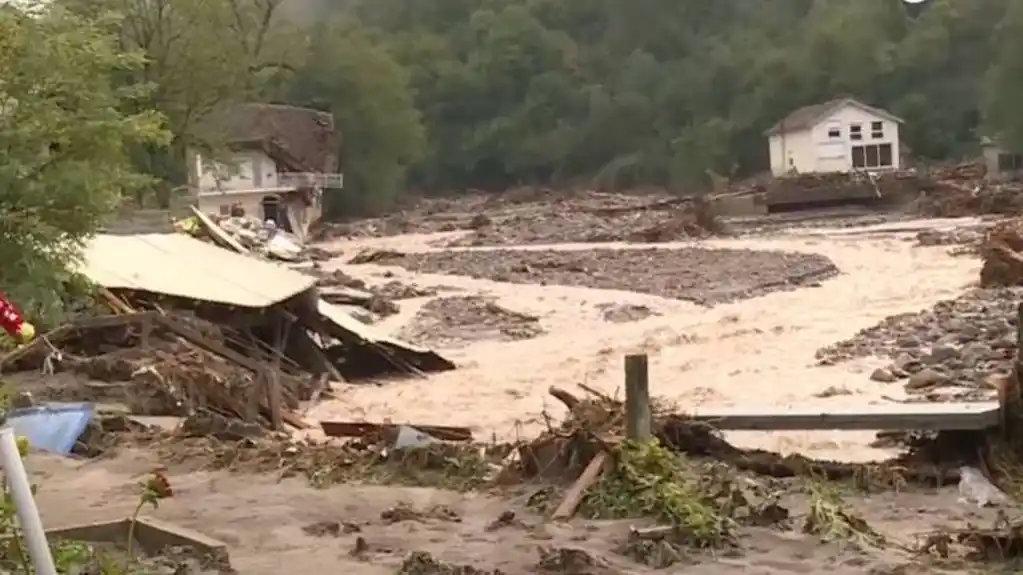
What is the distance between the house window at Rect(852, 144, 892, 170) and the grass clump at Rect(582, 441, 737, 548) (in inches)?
2364

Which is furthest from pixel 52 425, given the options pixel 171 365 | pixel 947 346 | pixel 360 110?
pixel 360 110

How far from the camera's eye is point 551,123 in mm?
90625

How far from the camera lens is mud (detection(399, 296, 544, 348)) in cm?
2519

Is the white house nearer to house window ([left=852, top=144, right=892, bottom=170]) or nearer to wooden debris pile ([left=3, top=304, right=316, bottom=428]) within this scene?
house window ([left=852, top=144, right=892, bottom=170])

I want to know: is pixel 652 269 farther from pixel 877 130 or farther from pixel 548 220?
pixel 877 130

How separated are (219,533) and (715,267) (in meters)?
27.3

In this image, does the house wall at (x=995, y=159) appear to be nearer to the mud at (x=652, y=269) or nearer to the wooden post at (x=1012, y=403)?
the mud at (x=652, y=269)

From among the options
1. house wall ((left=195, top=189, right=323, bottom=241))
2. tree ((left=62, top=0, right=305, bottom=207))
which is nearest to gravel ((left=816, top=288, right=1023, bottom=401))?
tree ((left=62, top=0, right=305, bottom=207))

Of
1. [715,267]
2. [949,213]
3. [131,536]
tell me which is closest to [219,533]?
[131,536]

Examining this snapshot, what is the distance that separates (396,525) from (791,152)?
63.9 metres

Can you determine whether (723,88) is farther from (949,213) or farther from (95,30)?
(95,30)

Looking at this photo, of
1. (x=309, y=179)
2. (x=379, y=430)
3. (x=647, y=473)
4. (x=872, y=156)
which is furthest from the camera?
(x=872, y=156)

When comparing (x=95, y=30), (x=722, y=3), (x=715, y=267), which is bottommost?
(x=715, y=267)

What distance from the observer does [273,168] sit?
197ft
